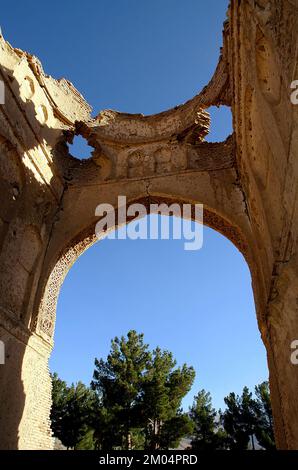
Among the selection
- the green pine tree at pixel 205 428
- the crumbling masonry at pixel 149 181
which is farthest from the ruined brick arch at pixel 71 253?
the green pine tree at pixel 205 428

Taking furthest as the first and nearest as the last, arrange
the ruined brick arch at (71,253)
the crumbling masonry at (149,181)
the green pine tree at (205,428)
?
the green pine tree at (205,428), the ruined brick arch at (71,253), the crumbling masonry at (149,181)

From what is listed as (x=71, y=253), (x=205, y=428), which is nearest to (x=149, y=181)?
(x=71, y=253)

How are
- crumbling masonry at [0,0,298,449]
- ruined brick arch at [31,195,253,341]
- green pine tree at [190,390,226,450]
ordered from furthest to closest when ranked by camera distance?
green pine tree at [190,390,226,450] → ruined brick arch at [31,195,253,341] → crumbling masonry at [0,0,298,449]

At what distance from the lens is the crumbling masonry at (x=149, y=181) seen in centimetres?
452

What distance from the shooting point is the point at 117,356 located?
75.2 ft

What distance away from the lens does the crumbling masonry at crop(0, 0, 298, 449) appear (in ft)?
14.8

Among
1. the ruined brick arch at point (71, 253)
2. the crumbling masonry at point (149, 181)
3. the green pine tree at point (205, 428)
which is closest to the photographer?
the crumbling masonry at point (149, 181)

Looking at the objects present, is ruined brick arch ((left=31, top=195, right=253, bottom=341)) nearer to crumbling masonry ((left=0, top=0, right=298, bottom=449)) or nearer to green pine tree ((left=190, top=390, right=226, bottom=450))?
crumbling masonry ((left=0, top=0, right=298, bottom=449))

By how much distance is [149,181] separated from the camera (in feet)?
29.1

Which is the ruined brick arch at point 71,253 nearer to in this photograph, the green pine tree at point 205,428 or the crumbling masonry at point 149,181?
the crumbling masonry at point 149,181

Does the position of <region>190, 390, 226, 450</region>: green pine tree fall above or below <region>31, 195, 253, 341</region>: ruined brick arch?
below

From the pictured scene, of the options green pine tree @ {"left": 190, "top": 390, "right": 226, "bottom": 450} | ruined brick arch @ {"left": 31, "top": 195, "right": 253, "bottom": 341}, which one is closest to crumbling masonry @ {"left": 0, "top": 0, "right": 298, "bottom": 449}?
ruined brick arch @ {"left": 31, "top": 195, "right": 253, "bottom": 341}

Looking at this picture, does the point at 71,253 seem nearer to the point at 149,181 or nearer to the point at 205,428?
the point at 149,181

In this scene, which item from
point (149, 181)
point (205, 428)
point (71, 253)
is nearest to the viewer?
point (71, 253)
